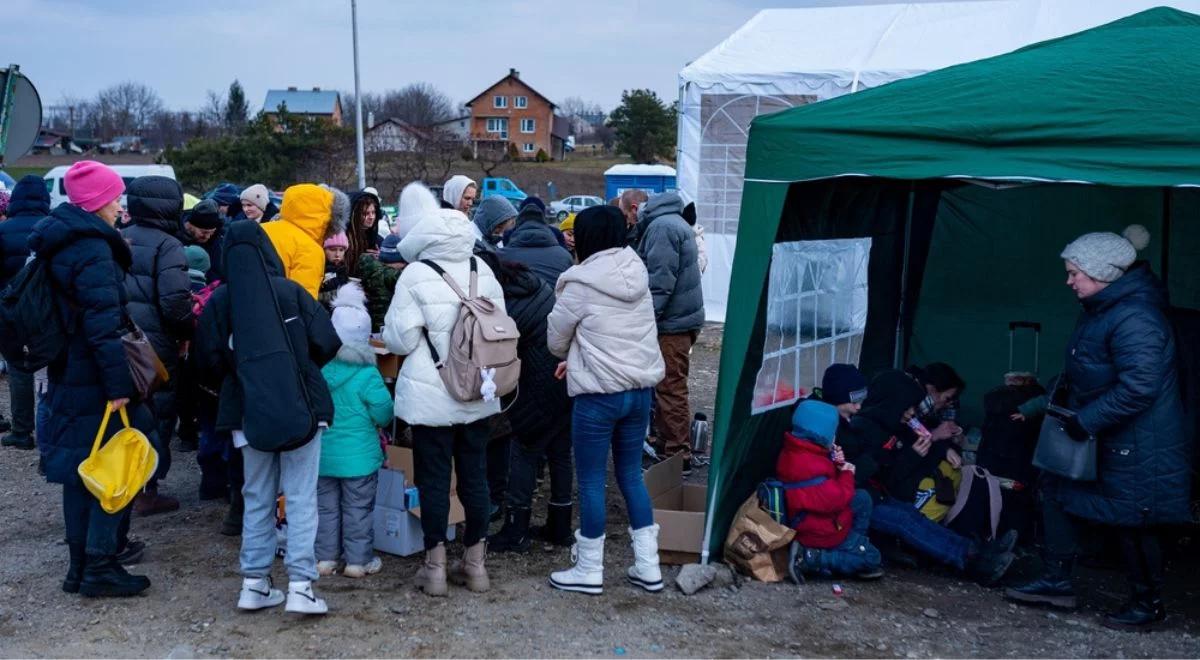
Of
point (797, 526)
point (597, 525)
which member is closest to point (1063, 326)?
point (797, 526)

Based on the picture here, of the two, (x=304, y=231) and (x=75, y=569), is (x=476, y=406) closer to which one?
(x=304, y=231)

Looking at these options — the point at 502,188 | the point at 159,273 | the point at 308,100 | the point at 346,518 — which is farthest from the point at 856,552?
the point at 308,100

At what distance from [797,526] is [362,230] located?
2759 mm

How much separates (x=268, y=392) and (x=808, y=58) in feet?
32.2

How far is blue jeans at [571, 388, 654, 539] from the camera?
15.3ft

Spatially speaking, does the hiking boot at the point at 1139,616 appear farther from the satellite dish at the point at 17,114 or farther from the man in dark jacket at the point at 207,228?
the satellite dish at the point at 17,114

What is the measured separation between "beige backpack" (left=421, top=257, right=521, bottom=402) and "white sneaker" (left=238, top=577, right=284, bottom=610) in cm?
112

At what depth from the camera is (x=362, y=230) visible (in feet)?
18.9

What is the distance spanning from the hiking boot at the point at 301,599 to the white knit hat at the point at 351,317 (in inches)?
42.0

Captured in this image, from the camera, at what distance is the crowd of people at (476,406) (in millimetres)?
4316

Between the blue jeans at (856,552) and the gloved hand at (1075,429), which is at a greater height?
the gloved hand at (1075,429)

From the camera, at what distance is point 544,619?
4.50m

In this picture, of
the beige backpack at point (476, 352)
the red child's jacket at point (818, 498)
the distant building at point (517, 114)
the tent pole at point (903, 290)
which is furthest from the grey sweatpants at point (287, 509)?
the distant building at point (517, 114)

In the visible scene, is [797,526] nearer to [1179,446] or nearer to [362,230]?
[1179,446]
